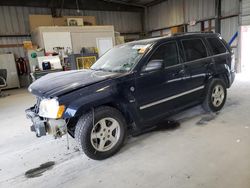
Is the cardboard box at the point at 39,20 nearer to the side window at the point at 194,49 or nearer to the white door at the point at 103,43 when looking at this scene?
the white door at the point at 103,43

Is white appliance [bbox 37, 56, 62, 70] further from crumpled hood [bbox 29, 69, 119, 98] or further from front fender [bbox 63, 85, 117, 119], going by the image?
front fender [bbox 63, 85, 117, 119]

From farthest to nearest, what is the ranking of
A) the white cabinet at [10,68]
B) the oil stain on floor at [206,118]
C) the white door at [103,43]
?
1. the white door at [103,43]
2. the white cabinet at [10,68]
3. the oil stain on floor at [206,118]

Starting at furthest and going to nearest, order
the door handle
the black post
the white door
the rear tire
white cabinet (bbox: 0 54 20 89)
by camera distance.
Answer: the white door < white cabinet (bbox: 0 54 20 89) < the black post < the rear tire < the door handle

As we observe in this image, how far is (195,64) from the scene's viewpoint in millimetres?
3244

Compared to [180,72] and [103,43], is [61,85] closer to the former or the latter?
[180,72]

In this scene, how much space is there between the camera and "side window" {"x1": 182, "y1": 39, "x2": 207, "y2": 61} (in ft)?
10.5

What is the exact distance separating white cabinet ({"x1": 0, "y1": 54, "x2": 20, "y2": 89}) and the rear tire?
8947 millimetres

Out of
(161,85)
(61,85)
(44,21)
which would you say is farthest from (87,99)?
(44,21)

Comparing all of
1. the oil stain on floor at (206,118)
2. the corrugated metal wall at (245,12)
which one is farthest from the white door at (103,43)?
the oil stain on floor at (206,118)

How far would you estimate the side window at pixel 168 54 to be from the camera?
9.40 feet

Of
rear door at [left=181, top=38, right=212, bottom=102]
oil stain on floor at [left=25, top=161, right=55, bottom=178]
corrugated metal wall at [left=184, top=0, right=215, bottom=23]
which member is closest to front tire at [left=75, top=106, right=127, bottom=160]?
oil stain on floor at [left=25, top=161, right=55, bottom=178]

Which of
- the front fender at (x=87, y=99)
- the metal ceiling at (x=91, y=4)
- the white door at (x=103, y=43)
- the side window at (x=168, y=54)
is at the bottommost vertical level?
the front fender at (x=87, y=99)

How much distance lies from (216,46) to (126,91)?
2.15 meters

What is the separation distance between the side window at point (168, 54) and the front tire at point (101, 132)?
1002 millimetres
